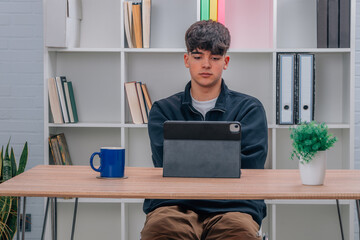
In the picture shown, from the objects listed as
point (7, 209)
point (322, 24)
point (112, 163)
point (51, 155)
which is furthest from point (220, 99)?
point (7, 209)

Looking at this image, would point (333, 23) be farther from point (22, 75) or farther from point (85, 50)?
point (22, 75)

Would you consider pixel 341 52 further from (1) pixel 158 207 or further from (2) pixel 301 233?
(1) pixel 158 207

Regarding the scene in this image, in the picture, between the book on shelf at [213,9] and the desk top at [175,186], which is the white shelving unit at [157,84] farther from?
the desk top at [175,186]

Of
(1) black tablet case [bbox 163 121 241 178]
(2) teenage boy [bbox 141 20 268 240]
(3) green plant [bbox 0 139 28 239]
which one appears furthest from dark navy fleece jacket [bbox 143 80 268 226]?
(3) green plant [bbox 0 139 28 239]

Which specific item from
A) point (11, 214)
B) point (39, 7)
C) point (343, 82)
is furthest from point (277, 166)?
point (39, 7)

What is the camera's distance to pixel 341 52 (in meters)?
3.09

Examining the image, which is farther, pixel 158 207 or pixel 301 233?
pixel 301 233

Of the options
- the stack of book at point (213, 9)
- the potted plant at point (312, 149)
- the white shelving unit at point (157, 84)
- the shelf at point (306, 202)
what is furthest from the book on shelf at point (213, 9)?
the potted plant at point (312, 149)

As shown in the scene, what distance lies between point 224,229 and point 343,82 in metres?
1.66

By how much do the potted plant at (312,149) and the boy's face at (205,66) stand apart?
70 centimetres

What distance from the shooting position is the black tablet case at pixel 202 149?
5.40ft

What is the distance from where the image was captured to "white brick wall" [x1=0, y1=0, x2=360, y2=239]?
3.31 meters

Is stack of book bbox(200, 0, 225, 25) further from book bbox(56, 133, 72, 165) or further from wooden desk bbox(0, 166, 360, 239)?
wooden desk bbox(0, 166, 360, 239)

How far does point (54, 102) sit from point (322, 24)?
5.25 feet
